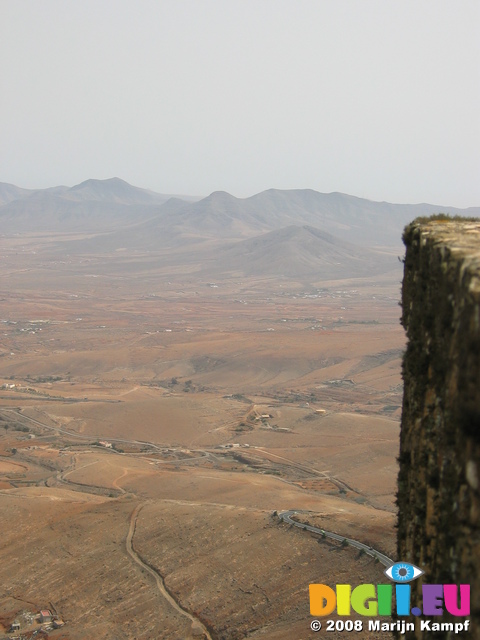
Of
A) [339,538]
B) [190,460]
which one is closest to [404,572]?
[339,538]

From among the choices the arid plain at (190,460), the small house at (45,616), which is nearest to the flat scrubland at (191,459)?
the arid plain at (190,460)

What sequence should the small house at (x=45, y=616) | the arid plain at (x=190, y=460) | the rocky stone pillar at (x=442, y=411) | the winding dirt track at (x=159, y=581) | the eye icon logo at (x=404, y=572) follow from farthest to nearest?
the arid plain at (x=190, y=460) < the small house at (x=45, y=616) < the winding dirt track at (x=159, y=581) < the eye icon logo at (x=404, y=572) < the rocky stone pillar at (x=442, y=411)

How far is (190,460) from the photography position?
117 feet

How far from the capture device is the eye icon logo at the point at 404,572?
6832mm

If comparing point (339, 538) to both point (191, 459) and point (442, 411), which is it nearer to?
point (442, 411)

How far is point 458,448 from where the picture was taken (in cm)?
529

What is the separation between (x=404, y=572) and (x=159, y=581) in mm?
12154

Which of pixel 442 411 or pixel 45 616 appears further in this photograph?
pixel 45 616

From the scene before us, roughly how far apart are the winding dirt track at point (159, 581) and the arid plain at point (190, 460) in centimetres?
6

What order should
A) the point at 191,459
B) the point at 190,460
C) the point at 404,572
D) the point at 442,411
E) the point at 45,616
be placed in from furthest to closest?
the point at 191,459, the point at 190,460, the point at 45,616, the point at 404,572, the point at 442,411

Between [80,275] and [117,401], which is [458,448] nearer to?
[117,401]

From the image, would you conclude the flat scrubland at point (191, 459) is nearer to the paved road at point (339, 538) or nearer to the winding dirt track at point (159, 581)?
the winding dirt track at point (159, 581)

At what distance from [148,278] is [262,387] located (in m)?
78.5

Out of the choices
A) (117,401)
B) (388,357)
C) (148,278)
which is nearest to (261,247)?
→ (148,278)
